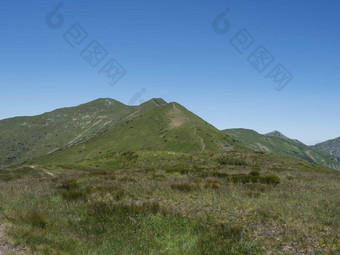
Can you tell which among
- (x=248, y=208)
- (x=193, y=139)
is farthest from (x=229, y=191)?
(x=193, y=139)

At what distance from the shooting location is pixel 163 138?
108812 millimetres

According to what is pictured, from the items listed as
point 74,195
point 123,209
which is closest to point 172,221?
point 123,209

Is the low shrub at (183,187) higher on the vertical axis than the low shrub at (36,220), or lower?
lower

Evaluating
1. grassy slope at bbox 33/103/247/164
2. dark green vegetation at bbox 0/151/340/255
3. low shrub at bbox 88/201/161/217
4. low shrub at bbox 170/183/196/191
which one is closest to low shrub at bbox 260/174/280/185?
dark green vegetation at bbox 0/151/340/255

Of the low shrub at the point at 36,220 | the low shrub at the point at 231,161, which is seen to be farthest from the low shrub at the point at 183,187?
the low shrub at the point at 231,161

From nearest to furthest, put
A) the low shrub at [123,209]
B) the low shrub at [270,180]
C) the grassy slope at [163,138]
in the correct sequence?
the low shrub at [123,209] → the low shrub at [270,180] → the grassy slope at [163,138]

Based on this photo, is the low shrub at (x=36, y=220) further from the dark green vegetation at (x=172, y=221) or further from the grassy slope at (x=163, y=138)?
the grassy slope at (x=163, y=138)

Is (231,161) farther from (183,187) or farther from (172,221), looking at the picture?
(172,221)

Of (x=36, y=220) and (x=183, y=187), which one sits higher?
(x=36, y=220)

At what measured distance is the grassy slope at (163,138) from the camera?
94.8 metres

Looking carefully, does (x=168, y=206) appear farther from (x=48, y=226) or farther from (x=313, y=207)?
(x=313, y=207)

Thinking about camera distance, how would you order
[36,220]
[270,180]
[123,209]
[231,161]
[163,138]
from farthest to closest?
1. [163,138]
2. [231,161]
3. [270,180]
4. [123,209]
5. [36,220]

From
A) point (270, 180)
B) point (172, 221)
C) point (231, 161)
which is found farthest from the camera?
point (231, 161)

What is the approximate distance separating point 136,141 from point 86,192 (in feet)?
380
